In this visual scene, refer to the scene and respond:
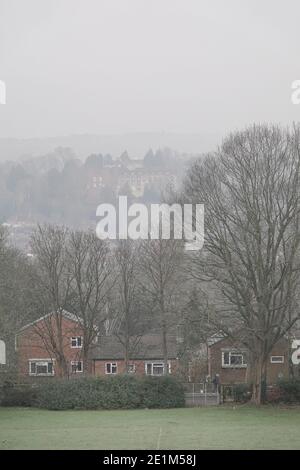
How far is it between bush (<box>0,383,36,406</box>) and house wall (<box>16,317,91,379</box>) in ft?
26.6

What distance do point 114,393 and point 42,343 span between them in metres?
19.0

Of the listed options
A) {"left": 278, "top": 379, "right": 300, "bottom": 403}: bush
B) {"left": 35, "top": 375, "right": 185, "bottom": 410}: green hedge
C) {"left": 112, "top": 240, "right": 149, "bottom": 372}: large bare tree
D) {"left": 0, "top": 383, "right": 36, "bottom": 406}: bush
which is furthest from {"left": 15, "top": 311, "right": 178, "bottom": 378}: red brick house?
{"left": 278, "top": 379, "right": 300, "bottom": 403}: bush

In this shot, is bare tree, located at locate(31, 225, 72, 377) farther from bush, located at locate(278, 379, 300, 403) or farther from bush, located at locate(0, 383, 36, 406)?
bush, located at locate(278, 379, 300, 403)

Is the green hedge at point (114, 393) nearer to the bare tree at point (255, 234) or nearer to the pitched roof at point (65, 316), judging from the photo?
the bare tree at point (255, 234)

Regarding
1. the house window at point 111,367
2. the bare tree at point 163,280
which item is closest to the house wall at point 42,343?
the house window at point 111,367

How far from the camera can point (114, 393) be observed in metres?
51.3

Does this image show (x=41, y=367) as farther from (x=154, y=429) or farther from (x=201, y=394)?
(x=154, y=429)

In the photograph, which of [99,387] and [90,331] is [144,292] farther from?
[99,387]

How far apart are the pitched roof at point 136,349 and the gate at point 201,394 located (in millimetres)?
9342

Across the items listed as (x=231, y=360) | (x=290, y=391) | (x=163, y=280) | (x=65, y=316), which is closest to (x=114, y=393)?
(x=290, y=391)

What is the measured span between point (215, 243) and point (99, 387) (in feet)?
40.0

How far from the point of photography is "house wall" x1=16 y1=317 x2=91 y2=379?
63.1 meters

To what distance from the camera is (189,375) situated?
67.6 meters

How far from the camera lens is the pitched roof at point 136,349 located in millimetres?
70350
